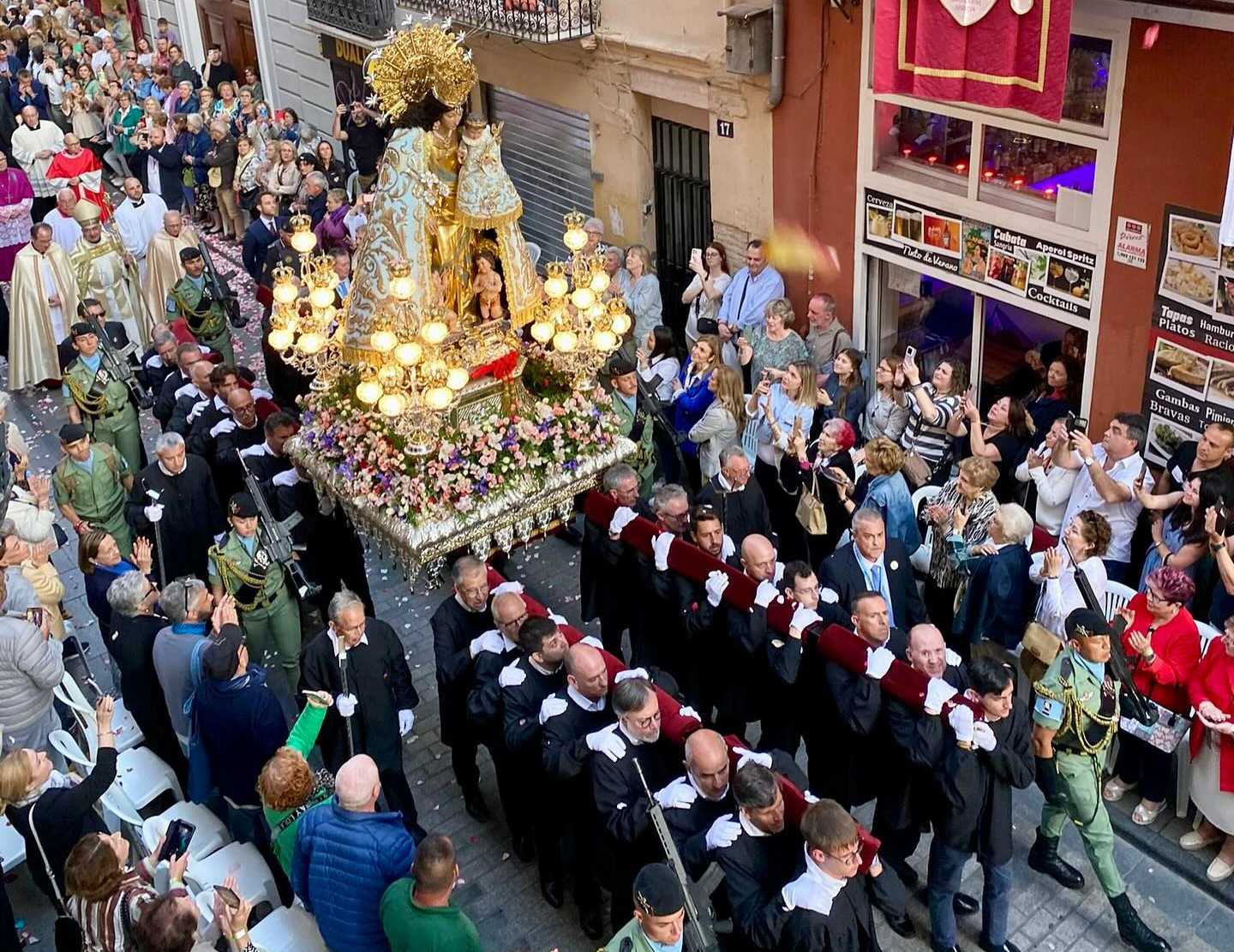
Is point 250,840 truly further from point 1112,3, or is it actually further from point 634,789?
point 1112,3

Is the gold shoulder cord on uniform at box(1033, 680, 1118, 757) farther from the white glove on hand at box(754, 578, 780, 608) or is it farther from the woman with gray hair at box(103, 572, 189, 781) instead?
the woman with gray hair at box(103, 572, 189, 781)

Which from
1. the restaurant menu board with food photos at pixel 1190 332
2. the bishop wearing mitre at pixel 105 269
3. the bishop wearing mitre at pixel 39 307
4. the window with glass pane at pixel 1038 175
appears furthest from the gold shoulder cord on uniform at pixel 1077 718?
the bishop wearing mitre at pixel 39 307

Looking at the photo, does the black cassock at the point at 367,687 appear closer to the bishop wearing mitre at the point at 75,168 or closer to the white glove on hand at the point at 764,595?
the white glove on hand at the point at 764,595

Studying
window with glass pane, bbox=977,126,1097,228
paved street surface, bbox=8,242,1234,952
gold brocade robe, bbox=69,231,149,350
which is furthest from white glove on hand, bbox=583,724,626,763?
gold brocade robe, bbox=69,231,149,350

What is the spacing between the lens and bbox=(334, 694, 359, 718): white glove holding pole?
22.9ft

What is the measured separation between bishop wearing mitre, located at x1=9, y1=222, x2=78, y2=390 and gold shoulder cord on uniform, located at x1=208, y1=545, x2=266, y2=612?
264 inches

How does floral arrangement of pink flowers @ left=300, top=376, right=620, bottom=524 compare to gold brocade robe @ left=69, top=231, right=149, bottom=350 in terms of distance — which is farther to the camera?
gold brocade robe @ left=69, top=231, right=149, bottom=350

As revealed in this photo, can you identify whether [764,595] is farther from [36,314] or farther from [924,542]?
[36,314]

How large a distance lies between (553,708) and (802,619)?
1476mm

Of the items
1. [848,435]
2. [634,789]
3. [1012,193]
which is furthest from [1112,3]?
[634,789]

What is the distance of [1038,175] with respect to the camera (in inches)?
376

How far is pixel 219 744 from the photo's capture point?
269 inches

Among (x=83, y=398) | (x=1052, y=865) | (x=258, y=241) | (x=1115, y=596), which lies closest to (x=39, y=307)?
(x=258, y=241)

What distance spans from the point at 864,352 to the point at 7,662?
7.46 meters
